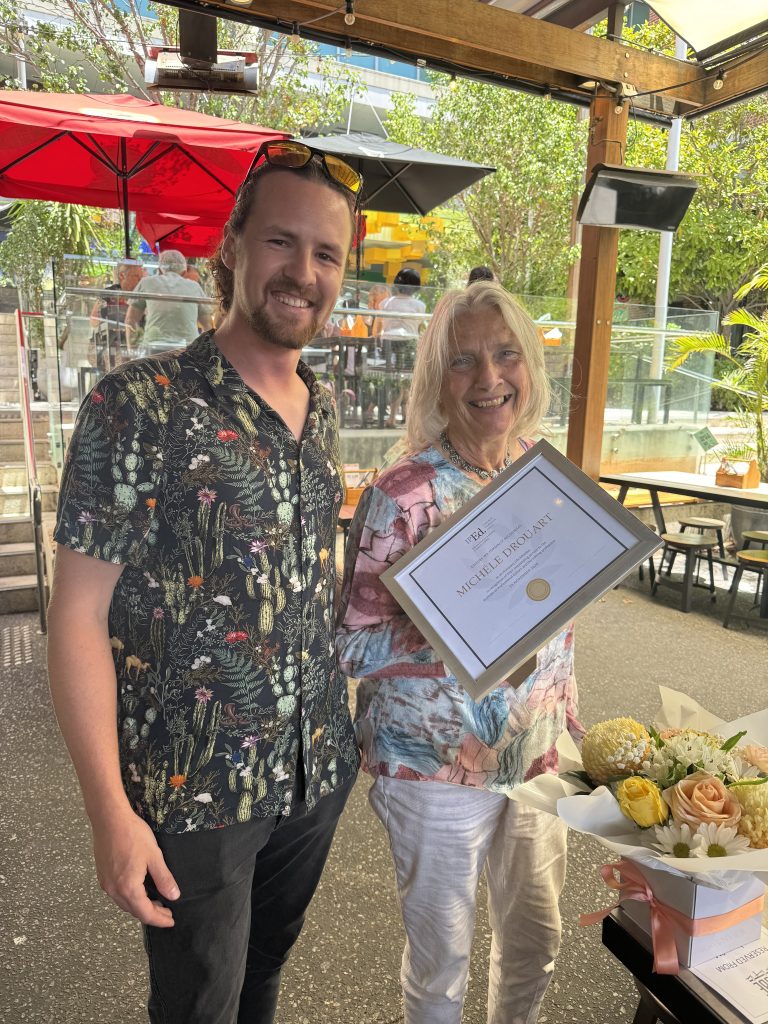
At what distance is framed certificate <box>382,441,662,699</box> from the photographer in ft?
4.17

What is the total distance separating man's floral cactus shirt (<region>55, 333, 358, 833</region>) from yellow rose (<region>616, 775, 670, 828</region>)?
511 mm

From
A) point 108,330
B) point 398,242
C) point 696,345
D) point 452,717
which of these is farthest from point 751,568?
point 398,242

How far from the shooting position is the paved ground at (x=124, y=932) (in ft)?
7.11

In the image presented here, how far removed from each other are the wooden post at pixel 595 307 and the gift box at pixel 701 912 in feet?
16.1

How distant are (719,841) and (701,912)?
0.49 feet

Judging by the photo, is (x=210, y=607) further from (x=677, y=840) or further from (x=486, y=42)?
(x=486, y=42)

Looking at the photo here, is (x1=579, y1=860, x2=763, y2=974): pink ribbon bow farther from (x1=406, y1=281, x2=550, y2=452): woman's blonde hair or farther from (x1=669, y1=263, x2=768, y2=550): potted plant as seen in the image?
(x1=669, y1=263, x2=768, y2=550): potted plant

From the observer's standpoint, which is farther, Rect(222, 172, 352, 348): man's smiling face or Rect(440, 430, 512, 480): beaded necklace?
Rect(440, 430, 512, 480): beaded necklace

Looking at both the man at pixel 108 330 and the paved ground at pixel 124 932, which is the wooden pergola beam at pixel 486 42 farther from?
the paved ground at pixel 124 932

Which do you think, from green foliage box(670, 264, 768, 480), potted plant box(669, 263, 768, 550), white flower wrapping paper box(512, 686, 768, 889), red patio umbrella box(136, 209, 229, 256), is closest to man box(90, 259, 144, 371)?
red patio umbrella box(136, 209, 229, 256)

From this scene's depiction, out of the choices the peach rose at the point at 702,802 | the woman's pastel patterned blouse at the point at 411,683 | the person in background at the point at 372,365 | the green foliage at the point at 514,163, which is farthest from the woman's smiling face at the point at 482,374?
the green foliage at the point at 514,163

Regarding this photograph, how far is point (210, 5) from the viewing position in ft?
13.2

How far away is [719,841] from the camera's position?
1.09 meters

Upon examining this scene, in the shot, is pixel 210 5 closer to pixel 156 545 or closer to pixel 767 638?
pixel 156 545
